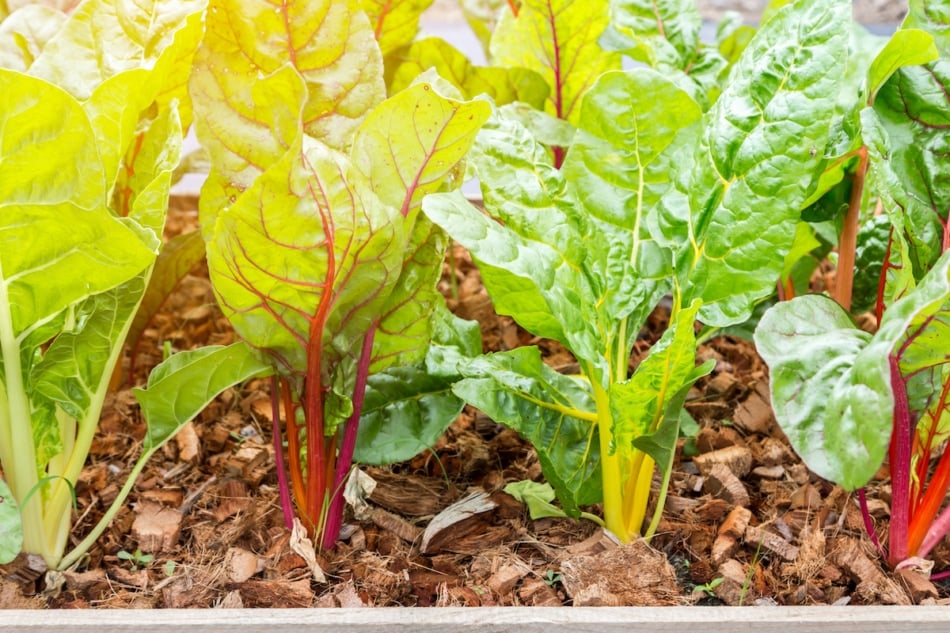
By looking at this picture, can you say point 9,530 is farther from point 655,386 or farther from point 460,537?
point 655,386

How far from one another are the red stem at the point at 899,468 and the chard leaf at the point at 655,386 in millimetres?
173

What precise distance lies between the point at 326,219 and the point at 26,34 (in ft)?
1.75

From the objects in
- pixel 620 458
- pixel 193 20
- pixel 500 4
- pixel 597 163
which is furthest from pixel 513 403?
pixel 500 4

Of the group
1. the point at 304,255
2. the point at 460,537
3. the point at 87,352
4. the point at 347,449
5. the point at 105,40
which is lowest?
the point at 460,537

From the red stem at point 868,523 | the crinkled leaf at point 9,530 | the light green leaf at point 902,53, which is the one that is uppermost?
the light green leaf at point 902,53

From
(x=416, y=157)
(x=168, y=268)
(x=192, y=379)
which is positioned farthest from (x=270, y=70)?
(x=168, y=268)

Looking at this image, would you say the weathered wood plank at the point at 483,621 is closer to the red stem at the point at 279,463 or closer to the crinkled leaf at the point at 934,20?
the red stem at the point at 279,463

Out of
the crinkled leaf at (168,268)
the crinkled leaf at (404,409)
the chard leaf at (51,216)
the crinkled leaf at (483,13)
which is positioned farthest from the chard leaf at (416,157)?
the crinkled leaf at (483,13)

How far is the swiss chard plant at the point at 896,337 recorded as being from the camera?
71 cm

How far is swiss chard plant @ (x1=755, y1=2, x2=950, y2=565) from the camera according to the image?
710 millimetres

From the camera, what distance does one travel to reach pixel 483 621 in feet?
2.63

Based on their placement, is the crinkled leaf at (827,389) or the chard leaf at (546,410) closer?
the crinkled leaf at (827,389)

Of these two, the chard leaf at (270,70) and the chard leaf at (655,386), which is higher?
the chard leaf at (270,70)

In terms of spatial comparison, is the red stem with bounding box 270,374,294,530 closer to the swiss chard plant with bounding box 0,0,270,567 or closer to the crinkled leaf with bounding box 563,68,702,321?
the swiss chard plant with bounding box 0,0,270,567
